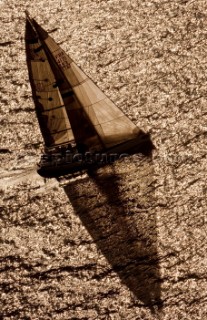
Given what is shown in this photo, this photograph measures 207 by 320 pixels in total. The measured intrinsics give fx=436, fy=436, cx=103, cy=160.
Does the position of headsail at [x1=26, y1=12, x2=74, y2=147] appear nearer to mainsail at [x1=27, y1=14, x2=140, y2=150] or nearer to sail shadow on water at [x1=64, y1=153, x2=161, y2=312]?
mainsail at [x1=27, y1=14, x2=140, y2=150]

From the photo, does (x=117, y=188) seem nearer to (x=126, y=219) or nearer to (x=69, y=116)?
(x=126, y=219)

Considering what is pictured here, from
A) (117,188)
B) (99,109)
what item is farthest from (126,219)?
(99,109)

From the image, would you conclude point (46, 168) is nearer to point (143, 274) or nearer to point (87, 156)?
point (87, 156)

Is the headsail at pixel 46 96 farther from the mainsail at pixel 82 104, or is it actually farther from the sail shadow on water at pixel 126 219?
the sail shadow on water at pixel 126 219

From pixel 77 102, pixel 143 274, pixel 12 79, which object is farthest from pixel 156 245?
pixel 12 79

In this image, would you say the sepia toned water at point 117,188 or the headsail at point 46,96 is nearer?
the headsail at point 46,96

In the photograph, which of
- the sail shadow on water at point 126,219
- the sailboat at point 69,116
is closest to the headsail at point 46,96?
the sailboat at point 69,116
